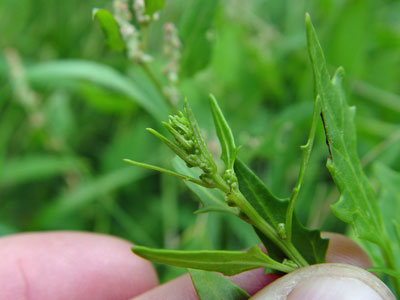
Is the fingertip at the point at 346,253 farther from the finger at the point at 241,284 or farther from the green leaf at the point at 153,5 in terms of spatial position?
the green leaf at the point at 153,5

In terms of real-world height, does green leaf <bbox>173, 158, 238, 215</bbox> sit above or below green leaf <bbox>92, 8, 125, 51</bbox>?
below

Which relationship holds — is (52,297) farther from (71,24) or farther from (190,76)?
(71,24)

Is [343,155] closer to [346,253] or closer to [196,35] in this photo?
[346,253]

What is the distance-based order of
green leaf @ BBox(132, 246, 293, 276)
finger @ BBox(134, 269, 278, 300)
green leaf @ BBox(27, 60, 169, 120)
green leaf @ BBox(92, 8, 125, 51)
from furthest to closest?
green leaf @ BBox(27, 60, 169, 120), finger @ BBox(134, 269, 278, 300), green leaf @ BBox(92, 8, 125, 51), green leaf @ BBox(132, 246, 293, 276)

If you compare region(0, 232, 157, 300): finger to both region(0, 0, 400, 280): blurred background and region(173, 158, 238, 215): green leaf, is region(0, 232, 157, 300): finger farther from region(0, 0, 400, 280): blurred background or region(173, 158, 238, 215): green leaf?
region(173, 158, 238, 215): green leaf

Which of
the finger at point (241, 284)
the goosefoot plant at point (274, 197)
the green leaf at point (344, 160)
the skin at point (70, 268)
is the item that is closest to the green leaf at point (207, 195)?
the goosefoot plant at point (274, 197)

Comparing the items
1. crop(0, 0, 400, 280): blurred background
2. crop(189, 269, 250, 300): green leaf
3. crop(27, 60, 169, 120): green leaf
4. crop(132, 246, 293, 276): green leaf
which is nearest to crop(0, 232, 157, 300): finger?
crop(0, 0, 400, 280): blurred background

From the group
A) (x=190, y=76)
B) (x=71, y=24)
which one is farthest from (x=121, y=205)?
(x=71, y=24)
